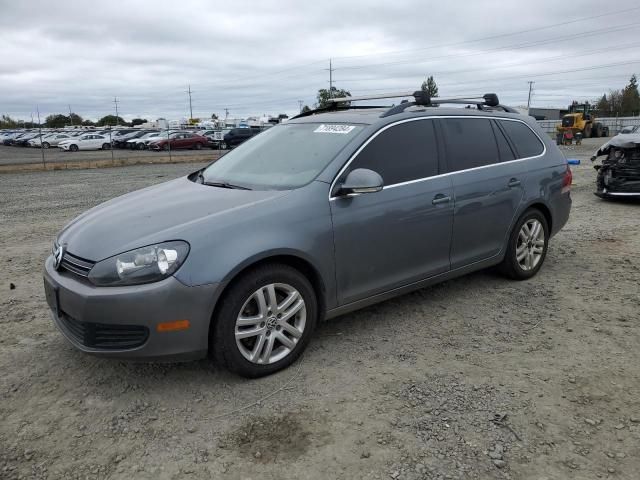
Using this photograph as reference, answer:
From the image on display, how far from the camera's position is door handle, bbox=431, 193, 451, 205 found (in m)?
4.16

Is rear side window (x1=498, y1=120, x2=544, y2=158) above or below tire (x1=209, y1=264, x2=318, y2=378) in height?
above

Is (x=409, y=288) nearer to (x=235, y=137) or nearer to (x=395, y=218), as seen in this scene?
(x=395, y=218)

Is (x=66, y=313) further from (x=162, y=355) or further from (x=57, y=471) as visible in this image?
(x=57, y=471)

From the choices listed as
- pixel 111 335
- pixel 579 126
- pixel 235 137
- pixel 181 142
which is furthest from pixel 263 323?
pixel 579 126

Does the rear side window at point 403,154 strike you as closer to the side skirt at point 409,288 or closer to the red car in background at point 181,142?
the side skirt at point 409,288

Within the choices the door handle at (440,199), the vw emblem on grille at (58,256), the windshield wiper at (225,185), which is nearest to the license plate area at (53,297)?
the vw emblem on grille at (58,256)

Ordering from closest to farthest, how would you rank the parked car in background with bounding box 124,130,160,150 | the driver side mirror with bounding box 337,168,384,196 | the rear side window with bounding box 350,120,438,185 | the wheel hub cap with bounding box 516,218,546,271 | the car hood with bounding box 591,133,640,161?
1. the driver side mirror with bounding box 337,168,384,196
2. the rear side window with bounding box 350,120,438,185
3. the wheel hub cap with bounding box 516,218,546,271
4. the car hood with bounding box 591,133,640,161
5. the parked car in background with bounding box 124,130,160,150

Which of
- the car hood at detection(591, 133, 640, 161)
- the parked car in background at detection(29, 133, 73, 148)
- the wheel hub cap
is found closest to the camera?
the wheel hub cap

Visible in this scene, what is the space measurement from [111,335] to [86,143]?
127 feet

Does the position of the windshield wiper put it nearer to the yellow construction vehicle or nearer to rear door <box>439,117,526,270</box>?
rear door <box>439,117,526,270</box>

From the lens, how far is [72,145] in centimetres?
3697

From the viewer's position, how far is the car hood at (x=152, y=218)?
3135mm

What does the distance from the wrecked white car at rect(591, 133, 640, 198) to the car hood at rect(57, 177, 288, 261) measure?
328 inches

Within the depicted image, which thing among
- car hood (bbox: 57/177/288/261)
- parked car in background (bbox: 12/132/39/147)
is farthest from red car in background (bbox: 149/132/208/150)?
car hood (bbox: 57/177/288/261)
